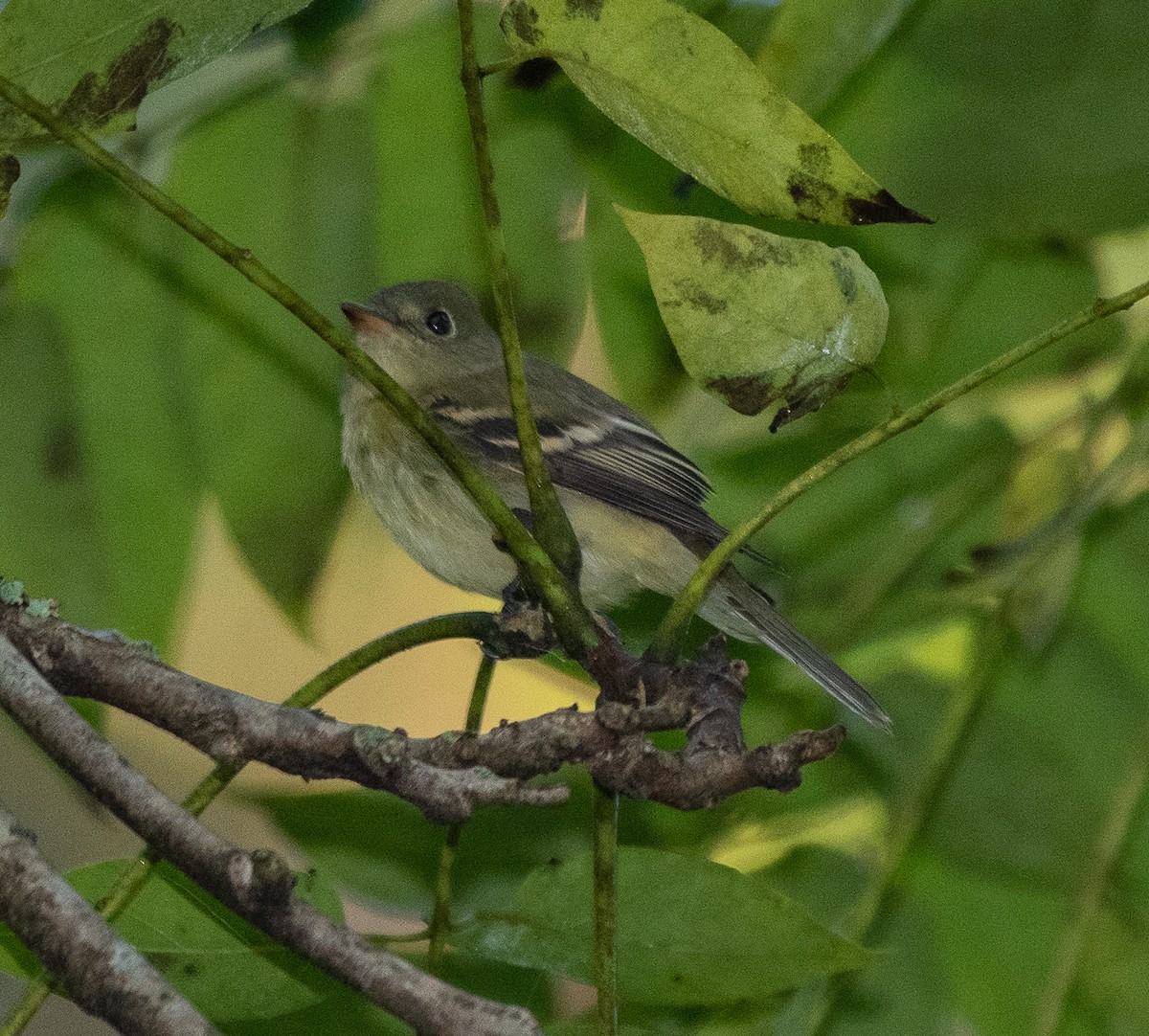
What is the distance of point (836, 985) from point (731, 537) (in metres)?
0.45

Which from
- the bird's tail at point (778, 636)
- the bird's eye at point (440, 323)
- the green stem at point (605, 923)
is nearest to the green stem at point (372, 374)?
the green stem at point (605, 923)

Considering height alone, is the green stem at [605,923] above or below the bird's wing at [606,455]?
below

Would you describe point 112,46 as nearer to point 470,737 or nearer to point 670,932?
point 470,737

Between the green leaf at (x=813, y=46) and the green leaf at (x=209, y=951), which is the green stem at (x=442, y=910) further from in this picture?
the green leaf at (x=813, y=46)

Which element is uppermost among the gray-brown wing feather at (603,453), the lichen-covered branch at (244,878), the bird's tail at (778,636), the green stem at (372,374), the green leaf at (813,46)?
the gray-brown wing feather at (603,453)

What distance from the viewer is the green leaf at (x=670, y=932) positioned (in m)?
0.88

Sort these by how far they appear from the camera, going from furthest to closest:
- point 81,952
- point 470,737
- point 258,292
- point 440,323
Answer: point 440,323 < point 258,292 < point 470,737 < point 81,952

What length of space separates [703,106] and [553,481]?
0.76 meters

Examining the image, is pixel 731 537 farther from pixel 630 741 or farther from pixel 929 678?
pixel 929 678

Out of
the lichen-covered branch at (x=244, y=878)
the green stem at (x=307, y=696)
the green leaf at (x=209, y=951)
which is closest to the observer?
the lichen-covered branch at (x=244, y=878)

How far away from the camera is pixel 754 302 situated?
2.38 ft

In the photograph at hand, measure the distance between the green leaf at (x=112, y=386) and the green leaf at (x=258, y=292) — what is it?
24mm

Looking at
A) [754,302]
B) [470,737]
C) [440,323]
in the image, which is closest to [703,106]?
[754,302]

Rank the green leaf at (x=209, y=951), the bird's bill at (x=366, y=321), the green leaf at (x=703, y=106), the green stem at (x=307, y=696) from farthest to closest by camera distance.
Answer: the bird's bill at (x=366, y=321) → the green leaf at (x=209, y=951) → the green stem at (x=307, y=696) → the green leaf at (x=703, y=106)
